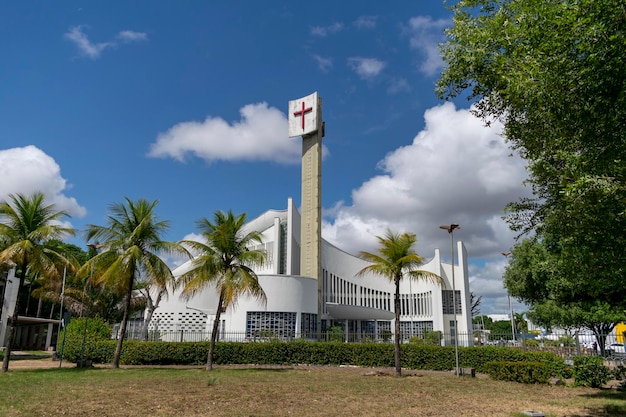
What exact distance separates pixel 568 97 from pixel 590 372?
498 inches

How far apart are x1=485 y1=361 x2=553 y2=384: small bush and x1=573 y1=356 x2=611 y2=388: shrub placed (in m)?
0.89

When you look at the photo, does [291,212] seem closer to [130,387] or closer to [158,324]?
[158,324]

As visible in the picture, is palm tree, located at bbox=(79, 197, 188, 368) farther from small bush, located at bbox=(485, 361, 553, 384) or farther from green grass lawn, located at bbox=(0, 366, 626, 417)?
small bush, located at bbox=(485, 361, 553, 384)

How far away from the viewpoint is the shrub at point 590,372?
16.3m

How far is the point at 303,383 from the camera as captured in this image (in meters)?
16.1

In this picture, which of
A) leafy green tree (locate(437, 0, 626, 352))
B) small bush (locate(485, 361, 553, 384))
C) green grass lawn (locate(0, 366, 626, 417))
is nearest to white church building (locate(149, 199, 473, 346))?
small bush (locate(485, 361, 553, 384))

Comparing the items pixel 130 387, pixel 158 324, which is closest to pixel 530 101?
pixel 130 387

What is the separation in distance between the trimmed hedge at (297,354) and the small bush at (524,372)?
10.8 ft

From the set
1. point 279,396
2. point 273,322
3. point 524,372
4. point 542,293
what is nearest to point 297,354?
point 273,322

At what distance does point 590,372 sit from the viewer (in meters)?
16.5

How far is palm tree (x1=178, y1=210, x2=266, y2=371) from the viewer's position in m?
20.0

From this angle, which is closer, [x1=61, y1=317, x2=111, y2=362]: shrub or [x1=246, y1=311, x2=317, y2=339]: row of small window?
[x1=61, y1=317, x2=111, y2=362]: shrub

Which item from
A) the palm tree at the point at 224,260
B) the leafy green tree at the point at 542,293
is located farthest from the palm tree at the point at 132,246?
the leafy green tree at the point at 542,293

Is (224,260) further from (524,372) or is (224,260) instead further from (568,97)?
(568,97)
